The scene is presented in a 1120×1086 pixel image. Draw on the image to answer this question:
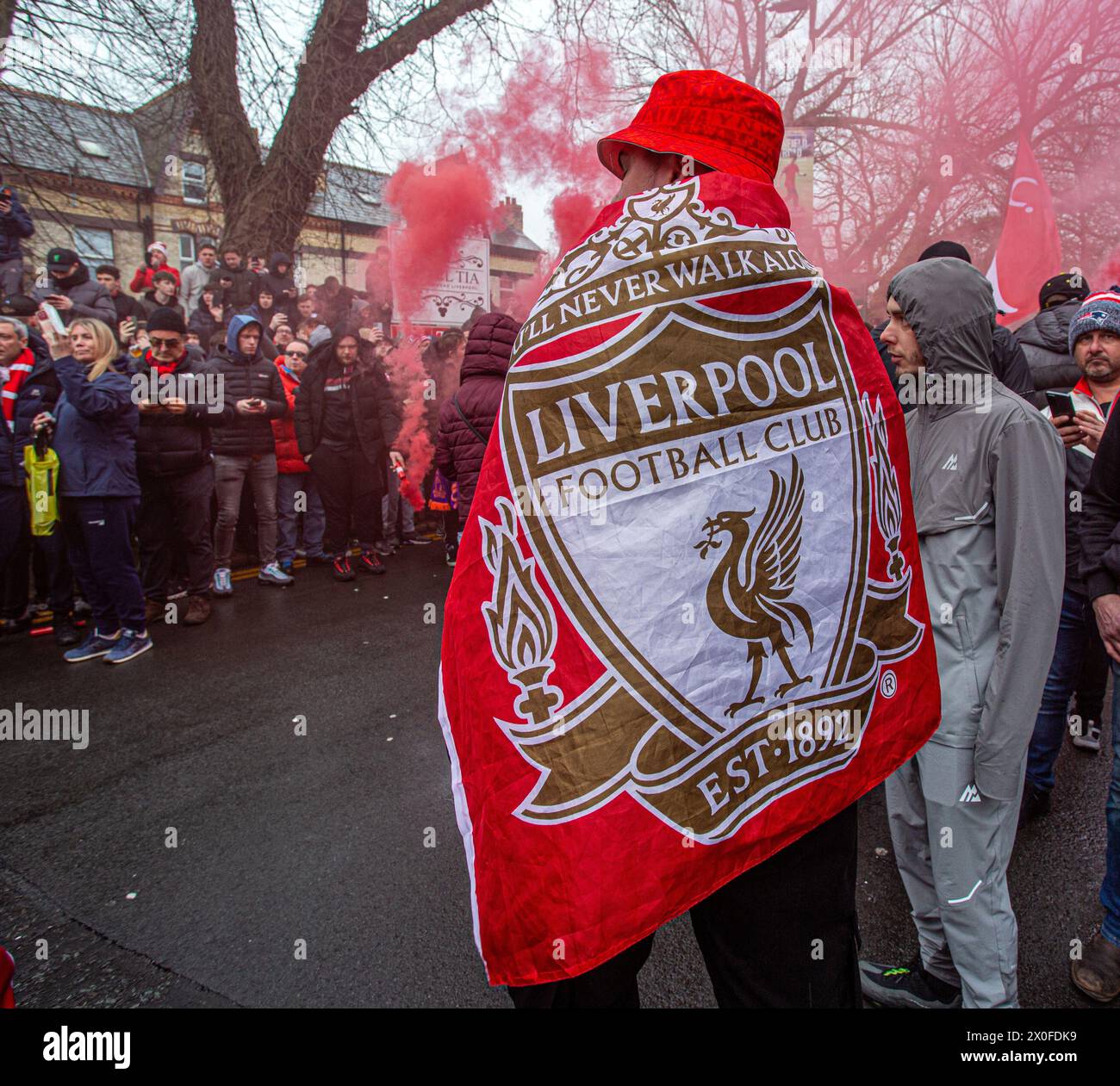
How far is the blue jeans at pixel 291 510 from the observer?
793cm

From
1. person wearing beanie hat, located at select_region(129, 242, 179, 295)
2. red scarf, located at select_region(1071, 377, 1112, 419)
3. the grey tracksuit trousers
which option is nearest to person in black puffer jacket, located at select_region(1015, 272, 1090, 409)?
red scarf, located at select_region(1071, 377, 1112, 419)

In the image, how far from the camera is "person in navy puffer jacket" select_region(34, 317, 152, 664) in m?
5.20

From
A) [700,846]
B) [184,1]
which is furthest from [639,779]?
[184,1]

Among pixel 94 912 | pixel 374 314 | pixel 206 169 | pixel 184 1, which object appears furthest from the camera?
pixel 206 169

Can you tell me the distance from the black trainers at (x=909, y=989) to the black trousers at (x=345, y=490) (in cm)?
658

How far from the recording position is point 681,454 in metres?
1.22

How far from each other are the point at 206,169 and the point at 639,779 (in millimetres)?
14104

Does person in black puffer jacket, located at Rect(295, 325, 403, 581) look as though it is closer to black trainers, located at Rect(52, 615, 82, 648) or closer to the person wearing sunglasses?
the person wearing sunglasses

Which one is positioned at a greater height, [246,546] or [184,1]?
[184,1]

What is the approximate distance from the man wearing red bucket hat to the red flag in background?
9757 millimetres

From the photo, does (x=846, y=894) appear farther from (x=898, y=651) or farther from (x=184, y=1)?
(x=184, y=1)

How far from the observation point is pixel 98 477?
17.3 ft

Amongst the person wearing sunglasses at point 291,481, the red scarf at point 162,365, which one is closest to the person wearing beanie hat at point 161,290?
the person wearing sunglasses at point 291,481
